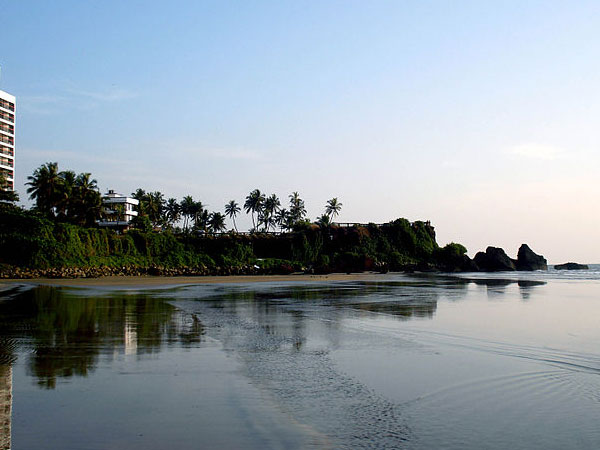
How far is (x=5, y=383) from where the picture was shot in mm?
8469

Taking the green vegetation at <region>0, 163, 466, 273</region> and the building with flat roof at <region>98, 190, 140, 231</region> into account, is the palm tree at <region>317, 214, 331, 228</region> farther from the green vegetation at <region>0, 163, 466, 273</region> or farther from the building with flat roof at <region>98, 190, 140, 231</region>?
the building with flat roof at <region>98, 190, 140, 231</region>

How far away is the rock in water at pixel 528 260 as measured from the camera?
405 ft

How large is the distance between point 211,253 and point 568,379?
85.5 metres

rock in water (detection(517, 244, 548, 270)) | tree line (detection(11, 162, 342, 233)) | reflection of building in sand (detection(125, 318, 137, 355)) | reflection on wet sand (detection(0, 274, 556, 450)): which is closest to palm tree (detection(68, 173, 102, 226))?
tree line (detection(11, 162, 342, 233))

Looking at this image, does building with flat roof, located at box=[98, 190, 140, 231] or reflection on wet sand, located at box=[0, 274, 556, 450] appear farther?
building with flat roof, located at box=[98, 190, 140, 231]

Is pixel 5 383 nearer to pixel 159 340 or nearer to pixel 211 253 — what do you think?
pixel 159 340

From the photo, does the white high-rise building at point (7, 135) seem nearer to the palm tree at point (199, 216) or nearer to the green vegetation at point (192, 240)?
the green vegetation at point (192, 240)

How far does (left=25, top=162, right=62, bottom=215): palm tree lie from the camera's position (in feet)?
244

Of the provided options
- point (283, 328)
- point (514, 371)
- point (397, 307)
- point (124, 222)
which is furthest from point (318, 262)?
point (514, 371)

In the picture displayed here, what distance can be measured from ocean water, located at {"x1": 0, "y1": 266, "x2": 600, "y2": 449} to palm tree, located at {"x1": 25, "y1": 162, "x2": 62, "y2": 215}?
6359 centimetres

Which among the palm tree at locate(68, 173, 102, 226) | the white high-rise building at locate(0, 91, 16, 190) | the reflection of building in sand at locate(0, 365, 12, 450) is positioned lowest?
the reflection of building in sand at locate(0, 365, 12, 450)

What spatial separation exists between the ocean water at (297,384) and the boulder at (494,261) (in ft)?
336

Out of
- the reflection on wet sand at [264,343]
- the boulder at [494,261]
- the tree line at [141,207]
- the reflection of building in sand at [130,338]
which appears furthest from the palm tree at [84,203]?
the boulder at [494,261]

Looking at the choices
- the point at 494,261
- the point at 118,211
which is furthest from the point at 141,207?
the point at 494,261
